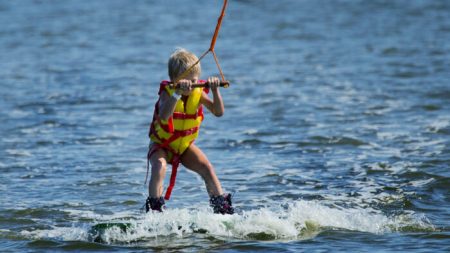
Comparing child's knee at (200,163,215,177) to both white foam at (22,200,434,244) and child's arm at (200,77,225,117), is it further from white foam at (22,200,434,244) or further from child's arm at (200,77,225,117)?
child's arm at (200,77,225,117)

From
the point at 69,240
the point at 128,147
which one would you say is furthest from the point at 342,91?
the point at 69,240

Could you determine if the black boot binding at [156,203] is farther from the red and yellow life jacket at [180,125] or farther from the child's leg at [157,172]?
the red and yellow life jacket at [180,125]

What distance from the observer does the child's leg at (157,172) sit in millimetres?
7867

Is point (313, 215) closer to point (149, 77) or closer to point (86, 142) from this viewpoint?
point (86, 142)

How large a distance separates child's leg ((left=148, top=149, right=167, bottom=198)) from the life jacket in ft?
0.19

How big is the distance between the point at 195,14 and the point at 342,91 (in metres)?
13.5

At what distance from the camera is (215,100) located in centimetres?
772

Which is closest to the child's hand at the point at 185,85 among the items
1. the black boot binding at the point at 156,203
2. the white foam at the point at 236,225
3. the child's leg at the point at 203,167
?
the child's leg at the point at 203,167

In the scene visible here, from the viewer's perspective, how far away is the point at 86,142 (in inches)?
494

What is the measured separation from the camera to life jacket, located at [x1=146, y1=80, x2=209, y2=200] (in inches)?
311

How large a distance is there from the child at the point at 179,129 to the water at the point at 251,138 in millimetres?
219

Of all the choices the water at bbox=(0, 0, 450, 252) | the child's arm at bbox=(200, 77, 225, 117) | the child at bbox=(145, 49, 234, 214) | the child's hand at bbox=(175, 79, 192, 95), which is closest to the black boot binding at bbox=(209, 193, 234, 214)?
the child at bbox=(145, 49, 234, 214)

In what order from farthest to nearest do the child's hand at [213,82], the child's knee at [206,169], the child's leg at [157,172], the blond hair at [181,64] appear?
1. the child's knee at [206,169]
2. the child's leg at [157,172]
3. the blond hair at [181,64]
4. the child's hand at [213,82]

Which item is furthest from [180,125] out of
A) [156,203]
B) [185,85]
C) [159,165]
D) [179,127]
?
[156,203]
